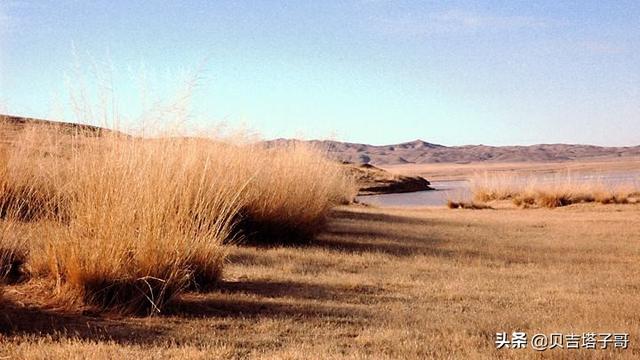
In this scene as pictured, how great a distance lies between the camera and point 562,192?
25.0 m

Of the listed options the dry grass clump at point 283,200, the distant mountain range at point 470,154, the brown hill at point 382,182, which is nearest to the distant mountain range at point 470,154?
the distant mountain range at point 470,154

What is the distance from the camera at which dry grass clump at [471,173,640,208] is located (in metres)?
24.7

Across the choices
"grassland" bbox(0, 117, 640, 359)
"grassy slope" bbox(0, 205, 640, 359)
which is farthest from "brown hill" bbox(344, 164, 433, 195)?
"grassland" bbox(0, 117, 640, 359)

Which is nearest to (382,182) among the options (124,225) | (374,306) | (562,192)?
(562,192)

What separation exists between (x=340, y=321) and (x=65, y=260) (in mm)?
2406

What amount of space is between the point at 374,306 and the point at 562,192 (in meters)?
20.3

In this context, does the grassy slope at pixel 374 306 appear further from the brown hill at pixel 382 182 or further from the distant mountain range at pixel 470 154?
the distant mountain range at pixel 470 154

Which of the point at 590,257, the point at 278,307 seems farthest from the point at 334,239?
the point at 278,307

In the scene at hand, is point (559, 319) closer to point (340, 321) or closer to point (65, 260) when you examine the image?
point (340, 321)

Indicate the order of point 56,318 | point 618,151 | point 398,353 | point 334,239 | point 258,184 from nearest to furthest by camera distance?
point 398,353 < point 56,318 < point 258,184 < point 334,239 < point 618,151

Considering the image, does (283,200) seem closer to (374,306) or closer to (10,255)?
(374,306)

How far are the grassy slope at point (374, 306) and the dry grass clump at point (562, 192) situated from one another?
13.2 meters

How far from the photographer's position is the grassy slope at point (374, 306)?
487cm

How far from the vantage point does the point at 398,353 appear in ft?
15.8
